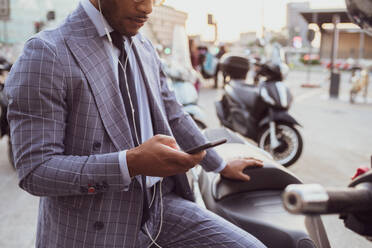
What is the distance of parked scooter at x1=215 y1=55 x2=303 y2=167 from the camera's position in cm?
487

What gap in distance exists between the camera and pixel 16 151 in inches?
48.3

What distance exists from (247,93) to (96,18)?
13.8ft

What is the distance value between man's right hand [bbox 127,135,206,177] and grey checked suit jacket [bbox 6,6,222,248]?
0.08 meters

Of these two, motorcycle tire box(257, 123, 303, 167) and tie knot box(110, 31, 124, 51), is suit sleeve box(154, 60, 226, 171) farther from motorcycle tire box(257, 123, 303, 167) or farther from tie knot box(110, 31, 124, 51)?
motorcycle tire box(257, 123, 303, 167)

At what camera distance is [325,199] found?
23.5 inches

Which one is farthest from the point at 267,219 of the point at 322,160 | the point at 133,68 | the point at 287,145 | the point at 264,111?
the point at 322,160

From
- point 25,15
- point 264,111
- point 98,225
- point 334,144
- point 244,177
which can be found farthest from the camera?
point 25,15

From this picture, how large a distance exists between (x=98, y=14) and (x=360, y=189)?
1.05 m

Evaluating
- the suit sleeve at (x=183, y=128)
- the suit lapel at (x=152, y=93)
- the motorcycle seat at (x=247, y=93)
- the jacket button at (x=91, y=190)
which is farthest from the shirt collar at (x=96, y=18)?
the motorcycle seat at (x=247, y=93)

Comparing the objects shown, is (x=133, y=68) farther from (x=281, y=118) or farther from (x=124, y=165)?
(x=281, y=118)

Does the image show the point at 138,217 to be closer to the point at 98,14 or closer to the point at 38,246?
the point at 38,246

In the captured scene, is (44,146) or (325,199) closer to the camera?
(325,199)

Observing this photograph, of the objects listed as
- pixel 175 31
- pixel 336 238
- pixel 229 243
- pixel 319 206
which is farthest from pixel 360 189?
pixel 175 31

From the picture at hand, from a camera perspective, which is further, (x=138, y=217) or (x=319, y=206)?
(x=138, y=217)
